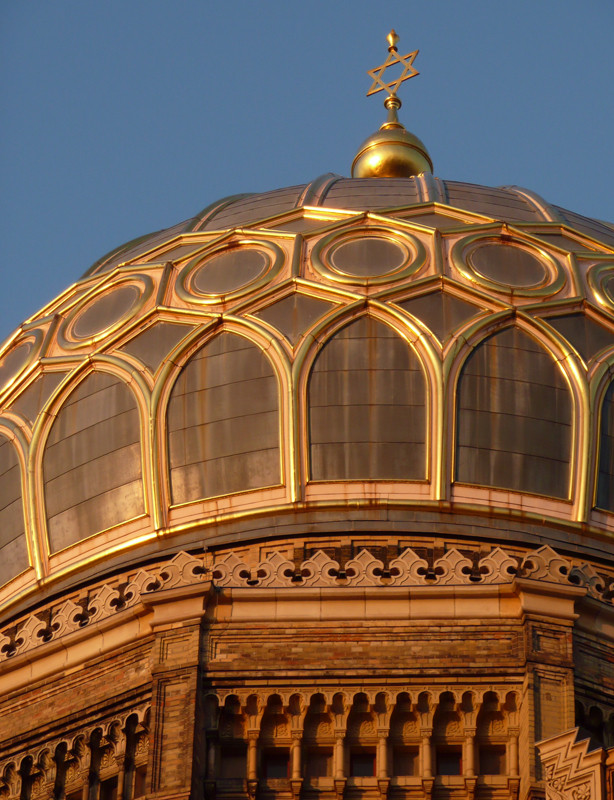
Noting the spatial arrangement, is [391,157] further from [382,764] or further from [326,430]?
[382,764]

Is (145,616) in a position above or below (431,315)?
below

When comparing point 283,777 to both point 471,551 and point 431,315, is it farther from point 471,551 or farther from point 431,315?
point 431,315

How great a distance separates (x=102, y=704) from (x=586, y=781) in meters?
6.47

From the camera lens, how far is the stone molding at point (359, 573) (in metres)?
32.7

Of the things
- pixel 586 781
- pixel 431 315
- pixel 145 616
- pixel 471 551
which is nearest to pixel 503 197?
pixel 431 315

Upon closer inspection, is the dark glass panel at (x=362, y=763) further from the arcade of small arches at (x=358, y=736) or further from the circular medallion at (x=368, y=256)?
the circular medallion at (x=368, y=256)

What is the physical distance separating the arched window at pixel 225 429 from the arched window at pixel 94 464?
1.92ft

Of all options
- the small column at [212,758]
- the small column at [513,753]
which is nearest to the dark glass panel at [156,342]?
the small column at [212,758]

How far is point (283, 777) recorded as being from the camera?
3159cm

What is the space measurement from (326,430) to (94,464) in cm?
315

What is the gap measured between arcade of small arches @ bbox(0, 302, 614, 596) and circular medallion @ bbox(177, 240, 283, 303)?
2.48 ft

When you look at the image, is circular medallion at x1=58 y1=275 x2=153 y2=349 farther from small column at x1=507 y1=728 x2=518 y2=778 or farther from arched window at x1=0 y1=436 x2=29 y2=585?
small column at x1=507 y1=728 x2=518 y2=778

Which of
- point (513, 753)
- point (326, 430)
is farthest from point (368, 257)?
point (513, 753)

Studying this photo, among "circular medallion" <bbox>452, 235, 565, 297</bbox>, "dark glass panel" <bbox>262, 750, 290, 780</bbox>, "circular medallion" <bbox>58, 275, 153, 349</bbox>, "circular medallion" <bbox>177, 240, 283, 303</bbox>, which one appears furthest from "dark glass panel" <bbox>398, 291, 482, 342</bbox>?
"dark glass panel" <bbox>262, 750, 290, 780</bbox>
